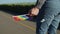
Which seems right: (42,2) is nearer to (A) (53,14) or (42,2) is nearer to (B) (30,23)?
(A) (53,14)

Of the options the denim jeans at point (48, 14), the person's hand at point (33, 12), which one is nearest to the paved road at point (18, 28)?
the denim jeans at point (48, 14)

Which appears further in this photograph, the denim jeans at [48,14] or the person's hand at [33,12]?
the denim jeans at [48,14]

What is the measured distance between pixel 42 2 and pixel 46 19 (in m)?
0.30

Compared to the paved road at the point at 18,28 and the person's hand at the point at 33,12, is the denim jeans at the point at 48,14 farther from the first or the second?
the paved road at the point at 18,28

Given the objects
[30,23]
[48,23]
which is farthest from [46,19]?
[30,23]

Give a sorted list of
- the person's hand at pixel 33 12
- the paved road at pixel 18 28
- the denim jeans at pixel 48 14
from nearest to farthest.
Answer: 1. the person's hand at pixel 33 12
2. the denim jeans at pixel 48 14
3. the paved road at pixel 18 28

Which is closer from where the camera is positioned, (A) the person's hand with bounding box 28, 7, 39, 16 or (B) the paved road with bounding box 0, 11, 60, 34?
(A) the person's hand with bounding box 28, 7, 39, 16

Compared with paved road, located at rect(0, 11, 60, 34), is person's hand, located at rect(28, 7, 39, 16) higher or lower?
higher

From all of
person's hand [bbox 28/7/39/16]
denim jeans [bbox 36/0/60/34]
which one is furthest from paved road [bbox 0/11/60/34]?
person's hand [bbox 28/7/39/16]

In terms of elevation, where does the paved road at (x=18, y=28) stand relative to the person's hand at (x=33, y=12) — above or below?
below

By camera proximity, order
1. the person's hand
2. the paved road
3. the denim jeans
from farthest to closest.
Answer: the paved road < the denim jeans < the person's hand

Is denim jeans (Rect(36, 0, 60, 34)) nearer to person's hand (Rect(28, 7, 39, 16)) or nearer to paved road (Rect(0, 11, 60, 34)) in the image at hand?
person's hand (Rect(28, 7, 39, 16))

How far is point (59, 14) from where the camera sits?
4293 mm

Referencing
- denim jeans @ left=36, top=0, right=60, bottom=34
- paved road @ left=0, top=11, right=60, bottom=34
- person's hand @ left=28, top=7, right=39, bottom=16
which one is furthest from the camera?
paved road @ left=0, top=11, right=60, bottom=34
